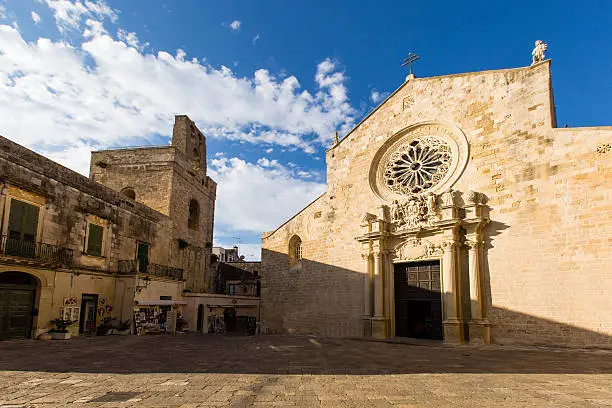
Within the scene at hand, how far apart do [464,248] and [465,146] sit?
364 centimetres

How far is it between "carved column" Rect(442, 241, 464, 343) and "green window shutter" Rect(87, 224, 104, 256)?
13.9m

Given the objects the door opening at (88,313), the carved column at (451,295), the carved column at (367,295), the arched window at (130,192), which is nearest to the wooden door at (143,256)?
the door opening at (88,313)

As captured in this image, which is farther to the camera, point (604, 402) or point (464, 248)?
point (464, 248)

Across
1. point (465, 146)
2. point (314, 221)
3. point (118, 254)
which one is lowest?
point (118, 254)

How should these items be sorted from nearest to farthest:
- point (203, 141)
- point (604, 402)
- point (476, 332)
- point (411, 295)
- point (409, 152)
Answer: point (604, 402), point (476, 332), point (411, 295), point (409, 152), point (203, 141)

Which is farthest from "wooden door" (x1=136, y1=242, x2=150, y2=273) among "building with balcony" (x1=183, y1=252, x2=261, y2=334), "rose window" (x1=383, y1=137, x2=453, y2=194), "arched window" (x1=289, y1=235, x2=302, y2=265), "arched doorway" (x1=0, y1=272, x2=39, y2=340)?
"rose window" (x1=383, y1=137, x2=453, y2=194)

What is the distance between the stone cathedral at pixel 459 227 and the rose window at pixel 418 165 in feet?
0.16

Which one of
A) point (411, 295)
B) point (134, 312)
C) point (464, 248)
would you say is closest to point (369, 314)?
point (411, 295)

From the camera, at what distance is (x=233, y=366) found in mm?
8383

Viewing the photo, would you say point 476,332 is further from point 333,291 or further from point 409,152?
point 409,152

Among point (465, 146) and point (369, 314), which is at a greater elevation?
point (465, 146)

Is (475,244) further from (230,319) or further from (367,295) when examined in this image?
(230,319)

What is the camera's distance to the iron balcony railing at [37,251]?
506 inches

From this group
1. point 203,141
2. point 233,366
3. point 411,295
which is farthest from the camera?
point 203,141
